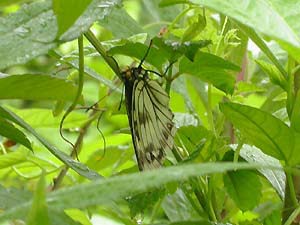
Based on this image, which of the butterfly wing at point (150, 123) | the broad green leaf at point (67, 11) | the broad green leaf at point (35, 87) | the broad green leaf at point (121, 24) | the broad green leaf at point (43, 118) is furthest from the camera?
the broad green leaf at point (43, 118)

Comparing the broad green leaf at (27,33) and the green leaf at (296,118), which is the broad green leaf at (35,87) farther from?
the green leaf at (296,118)

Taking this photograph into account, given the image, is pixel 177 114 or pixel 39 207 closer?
pixel 39 207

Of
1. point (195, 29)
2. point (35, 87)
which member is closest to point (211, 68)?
point (195, 29)

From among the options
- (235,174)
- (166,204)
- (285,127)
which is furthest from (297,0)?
(166,204)

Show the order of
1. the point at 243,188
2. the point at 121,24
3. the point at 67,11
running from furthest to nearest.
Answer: the point at 121,24, the point at 243,188, the point at 67,11

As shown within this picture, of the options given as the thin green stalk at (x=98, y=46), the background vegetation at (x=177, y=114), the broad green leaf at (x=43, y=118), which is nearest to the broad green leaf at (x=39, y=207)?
the background vegetation at (x=177, y=114)

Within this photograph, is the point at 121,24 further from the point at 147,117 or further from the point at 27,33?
the point at 27,33

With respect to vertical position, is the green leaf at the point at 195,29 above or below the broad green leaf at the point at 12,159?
above
